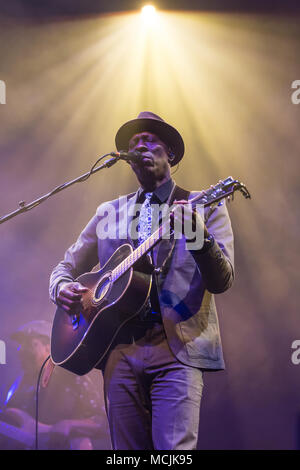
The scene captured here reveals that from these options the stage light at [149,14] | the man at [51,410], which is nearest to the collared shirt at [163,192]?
the man at [51,410]

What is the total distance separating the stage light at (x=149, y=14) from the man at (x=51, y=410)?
317cm

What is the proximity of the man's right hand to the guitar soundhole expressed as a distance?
0.11 meters

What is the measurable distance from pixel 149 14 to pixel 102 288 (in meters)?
2.98

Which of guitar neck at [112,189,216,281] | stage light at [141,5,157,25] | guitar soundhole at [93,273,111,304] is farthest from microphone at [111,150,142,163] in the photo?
stage light at [141,5,157,25]

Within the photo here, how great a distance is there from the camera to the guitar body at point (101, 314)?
216 cm

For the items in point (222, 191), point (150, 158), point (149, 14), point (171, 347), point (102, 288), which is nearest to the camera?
point (171, 347)

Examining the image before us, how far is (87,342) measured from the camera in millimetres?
2312

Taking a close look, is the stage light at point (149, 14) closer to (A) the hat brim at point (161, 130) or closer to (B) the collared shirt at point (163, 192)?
(A) the hat brim at point (161, 130)

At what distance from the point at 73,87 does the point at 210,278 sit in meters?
2.99

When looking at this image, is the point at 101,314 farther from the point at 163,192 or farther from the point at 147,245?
the point at 163,192

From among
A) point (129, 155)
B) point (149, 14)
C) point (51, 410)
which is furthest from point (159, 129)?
point (51, 410)

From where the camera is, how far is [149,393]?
2143 millimetres

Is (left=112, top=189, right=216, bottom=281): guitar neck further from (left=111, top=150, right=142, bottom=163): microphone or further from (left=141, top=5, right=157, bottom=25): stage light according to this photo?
(left=141, top=5, right=157, bottom=25): stage light

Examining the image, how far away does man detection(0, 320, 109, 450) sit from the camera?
341 cm
